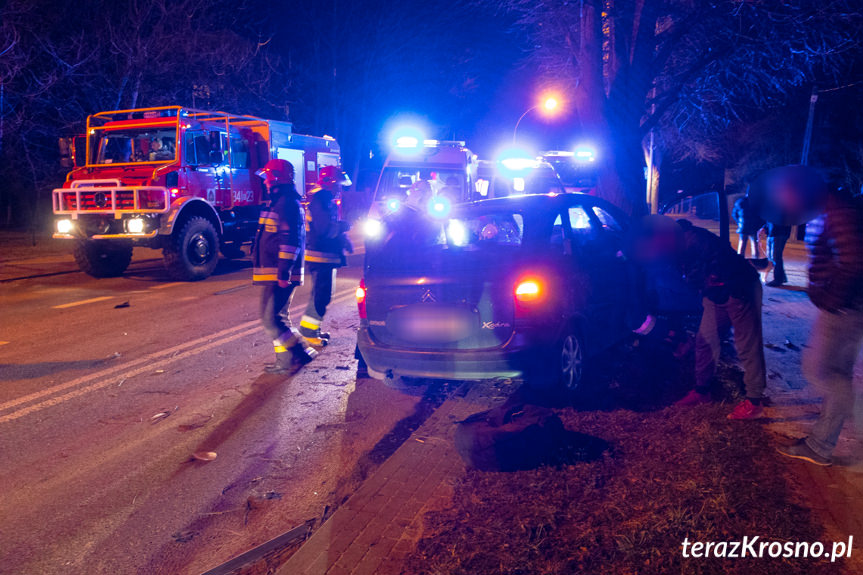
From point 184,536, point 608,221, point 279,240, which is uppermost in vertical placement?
point 608,221

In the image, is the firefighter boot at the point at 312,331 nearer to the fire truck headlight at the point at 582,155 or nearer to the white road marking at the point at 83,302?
the white road marking at the point at 83,302

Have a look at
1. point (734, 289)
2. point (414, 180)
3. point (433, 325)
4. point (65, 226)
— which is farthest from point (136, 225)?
point (734, 289)

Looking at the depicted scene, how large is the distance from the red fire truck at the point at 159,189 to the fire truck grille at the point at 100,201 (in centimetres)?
2

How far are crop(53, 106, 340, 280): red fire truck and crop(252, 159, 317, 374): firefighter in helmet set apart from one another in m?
6.25

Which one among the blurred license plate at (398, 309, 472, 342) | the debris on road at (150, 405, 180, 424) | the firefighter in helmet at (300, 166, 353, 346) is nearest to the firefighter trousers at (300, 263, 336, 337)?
the firefighter in helmet at (300, 166, 353, 346)

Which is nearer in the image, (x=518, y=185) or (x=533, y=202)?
(x=533, y=202)

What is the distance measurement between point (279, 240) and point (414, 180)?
805cm

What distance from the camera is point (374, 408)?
17.8 ft

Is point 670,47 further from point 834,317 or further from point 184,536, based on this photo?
point 184,536

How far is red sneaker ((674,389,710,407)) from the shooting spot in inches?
192

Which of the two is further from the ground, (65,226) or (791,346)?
(65,226)

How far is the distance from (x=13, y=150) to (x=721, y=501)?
749 inches

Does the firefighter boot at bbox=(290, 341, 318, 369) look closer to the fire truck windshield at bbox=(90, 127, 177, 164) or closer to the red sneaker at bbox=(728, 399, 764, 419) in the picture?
the red sneaker at bbox=(728, 399, 764, 419)

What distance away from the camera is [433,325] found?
489 cm
